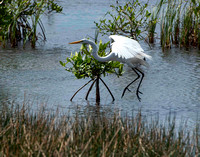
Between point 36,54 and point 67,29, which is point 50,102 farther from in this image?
point 67,29

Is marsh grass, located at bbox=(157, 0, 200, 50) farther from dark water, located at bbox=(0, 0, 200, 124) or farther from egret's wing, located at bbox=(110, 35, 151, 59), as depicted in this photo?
egret's wing, located at bbox=(110, 35, 151, 59)

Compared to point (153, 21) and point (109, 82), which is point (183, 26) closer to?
point (153, 21)

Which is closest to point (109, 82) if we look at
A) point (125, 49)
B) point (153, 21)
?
point (125, 49)

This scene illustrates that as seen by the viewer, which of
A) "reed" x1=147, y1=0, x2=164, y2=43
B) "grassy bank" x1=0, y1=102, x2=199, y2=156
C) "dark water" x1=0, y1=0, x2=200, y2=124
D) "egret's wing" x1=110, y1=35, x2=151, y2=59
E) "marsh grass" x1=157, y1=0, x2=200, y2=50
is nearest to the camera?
"grassy bank" x1=0, y1=102, x2=199, y2=156

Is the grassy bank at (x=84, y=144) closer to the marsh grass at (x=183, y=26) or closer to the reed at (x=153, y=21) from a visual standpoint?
the reed at (x=153, y=21)

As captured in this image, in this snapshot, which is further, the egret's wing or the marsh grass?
the marsh grass

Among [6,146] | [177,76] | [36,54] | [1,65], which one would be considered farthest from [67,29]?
[6,146]

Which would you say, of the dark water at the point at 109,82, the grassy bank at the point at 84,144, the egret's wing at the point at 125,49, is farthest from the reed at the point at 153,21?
the grassy bank at the point at 84,144

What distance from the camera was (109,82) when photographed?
9.63 meters

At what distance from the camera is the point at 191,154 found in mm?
4730

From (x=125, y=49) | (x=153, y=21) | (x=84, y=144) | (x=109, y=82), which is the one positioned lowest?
(x=109, y=82)

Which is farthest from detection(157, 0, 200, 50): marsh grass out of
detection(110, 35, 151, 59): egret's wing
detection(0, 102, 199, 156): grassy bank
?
detection(0, 102, 199, 156): grassy bank

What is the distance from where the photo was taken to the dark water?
7.76m

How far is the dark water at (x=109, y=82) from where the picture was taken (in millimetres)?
7762
